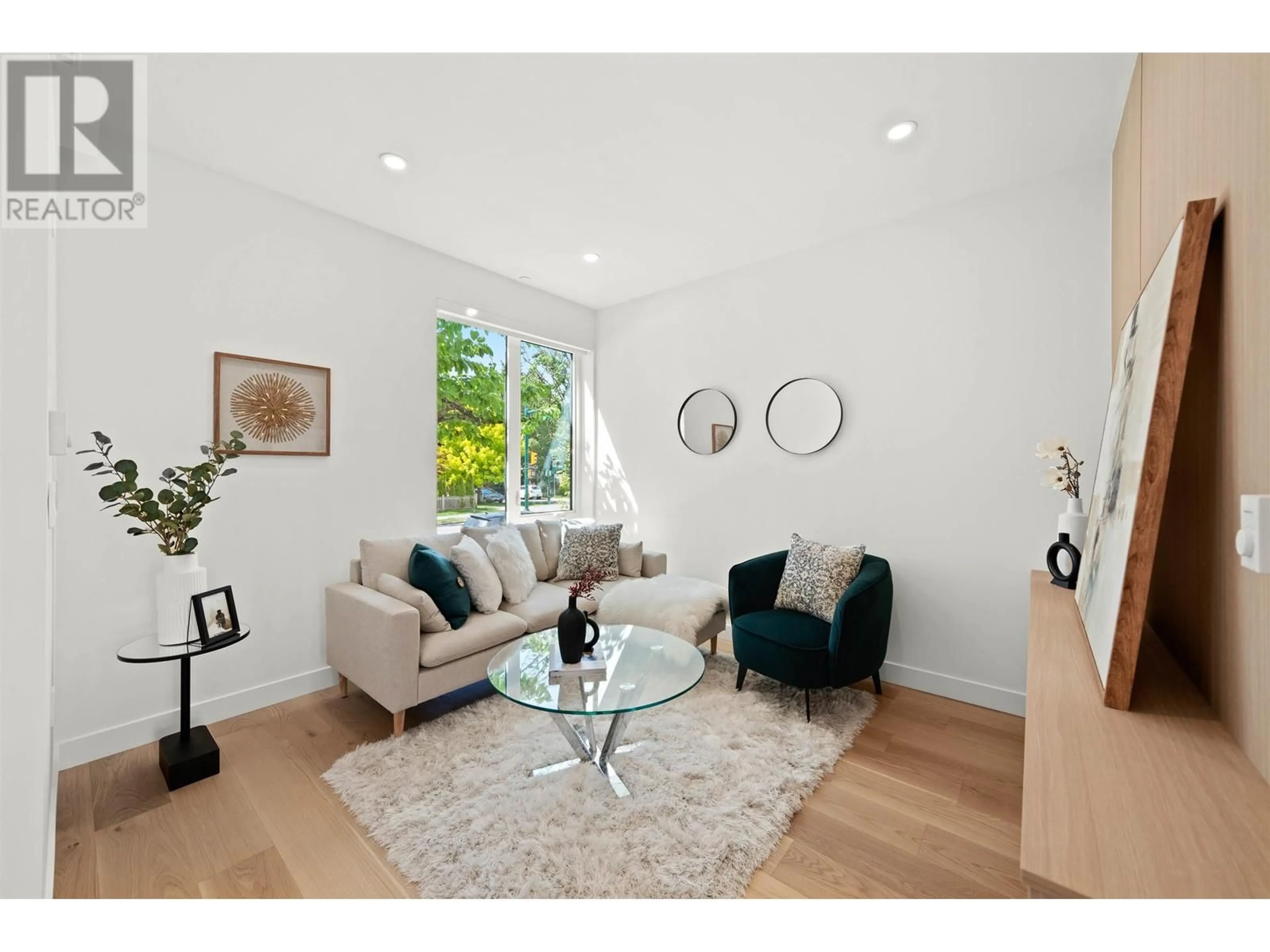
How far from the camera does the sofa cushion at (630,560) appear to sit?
3768mm

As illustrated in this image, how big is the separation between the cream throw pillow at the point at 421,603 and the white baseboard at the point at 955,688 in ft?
7.80

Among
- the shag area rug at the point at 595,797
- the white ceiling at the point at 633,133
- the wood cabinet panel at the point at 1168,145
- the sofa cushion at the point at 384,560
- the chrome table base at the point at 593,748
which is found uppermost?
the white ceiling at the point at 633,133

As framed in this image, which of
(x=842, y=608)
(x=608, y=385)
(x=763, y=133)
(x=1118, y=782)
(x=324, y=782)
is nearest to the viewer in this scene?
(x=1118, y=782)

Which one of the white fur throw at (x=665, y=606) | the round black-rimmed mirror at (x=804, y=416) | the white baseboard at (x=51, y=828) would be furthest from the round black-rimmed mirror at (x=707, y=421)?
the white baseboard at (x=51, y=828)

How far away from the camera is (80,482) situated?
7.09ft

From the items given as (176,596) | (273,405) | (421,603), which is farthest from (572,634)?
(273,405)

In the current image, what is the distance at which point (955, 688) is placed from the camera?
2805 mm

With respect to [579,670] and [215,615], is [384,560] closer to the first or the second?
[215,615]

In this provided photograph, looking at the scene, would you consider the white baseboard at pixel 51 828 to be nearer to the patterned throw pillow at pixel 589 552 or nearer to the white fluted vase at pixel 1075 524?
the patterned throw pillow at pixel 589 552

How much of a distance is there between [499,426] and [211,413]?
1.79 m

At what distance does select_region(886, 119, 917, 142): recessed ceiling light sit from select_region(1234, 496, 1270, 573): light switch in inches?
80.7
